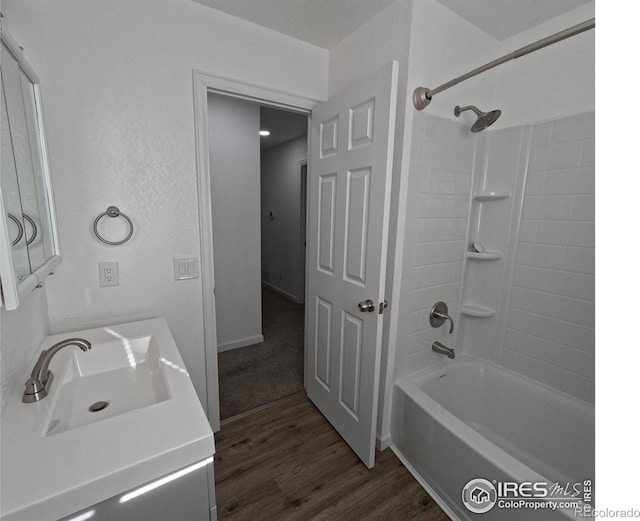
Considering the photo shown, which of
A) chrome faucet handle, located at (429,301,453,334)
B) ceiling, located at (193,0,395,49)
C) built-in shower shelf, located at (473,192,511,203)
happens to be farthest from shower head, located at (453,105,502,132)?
chrome faucet handle, located at (429,301,453,334)

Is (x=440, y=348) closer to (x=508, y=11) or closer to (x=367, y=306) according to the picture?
(x=367, y=306)

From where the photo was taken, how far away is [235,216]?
285 cm

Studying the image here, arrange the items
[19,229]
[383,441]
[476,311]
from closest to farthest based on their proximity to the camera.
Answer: [19,229], [383,441], [476,311]

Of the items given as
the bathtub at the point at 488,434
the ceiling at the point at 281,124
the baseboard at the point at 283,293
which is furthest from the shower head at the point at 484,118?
the baseboard at the point at 283,293

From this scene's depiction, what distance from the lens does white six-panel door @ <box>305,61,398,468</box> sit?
4.57ft

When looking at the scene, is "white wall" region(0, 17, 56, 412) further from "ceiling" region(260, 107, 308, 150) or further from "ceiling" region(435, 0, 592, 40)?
"ceiling" region(260, 107, 308, 150)

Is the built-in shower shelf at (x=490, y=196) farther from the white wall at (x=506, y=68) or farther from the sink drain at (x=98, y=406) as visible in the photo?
the sink drain at (x=98, y=406)

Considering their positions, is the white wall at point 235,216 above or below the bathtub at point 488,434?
above

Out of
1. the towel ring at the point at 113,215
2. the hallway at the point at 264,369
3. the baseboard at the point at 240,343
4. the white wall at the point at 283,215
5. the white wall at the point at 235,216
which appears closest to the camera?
the towel ring at the point at 113,215

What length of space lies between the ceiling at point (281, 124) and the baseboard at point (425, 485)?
2.78 m

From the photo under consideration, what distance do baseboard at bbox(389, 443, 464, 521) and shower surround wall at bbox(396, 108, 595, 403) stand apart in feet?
1.56

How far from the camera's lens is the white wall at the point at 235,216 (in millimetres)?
2695

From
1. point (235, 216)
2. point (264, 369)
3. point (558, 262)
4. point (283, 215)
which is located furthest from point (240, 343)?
point (558, 262)

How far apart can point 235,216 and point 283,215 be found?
1781mm
